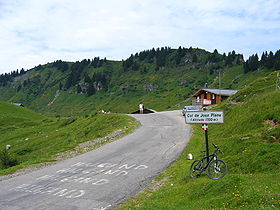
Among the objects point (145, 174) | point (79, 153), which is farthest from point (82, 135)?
point (145, 174)

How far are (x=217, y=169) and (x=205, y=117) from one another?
253 cm

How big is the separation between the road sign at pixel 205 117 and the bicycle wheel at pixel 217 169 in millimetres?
1966

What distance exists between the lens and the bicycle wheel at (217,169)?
1109 centimetres

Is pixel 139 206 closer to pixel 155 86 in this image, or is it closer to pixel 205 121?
pixel 205 121

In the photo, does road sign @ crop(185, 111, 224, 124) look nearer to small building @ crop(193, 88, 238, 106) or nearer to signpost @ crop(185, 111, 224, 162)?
signpost @ crop(185, 111, 224, 162)

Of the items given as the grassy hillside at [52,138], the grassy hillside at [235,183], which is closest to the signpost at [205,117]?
the grassy hillside at [235,183]

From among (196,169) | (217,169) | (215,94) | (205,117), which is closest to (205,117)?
(205,117)

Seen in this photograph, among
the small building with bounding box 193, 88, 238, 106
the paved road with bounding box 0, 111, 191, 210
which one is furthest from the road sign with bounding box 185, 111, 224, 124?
the small building with bounding box 193, 88, 238, 106

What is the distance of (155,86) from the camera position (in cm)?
18425

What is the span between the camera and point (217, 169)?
36.8ft

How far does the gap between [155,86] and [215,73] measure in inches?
1718

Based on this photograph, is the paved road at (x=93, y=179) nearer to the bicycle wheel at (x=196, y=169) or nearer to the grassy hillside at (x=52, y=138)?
the bicycle wheel at (x=196, y=169)

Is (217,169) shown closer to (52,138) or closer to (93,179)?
(93,179)

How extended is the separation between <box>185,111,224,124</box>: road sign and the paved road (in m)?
4.11
